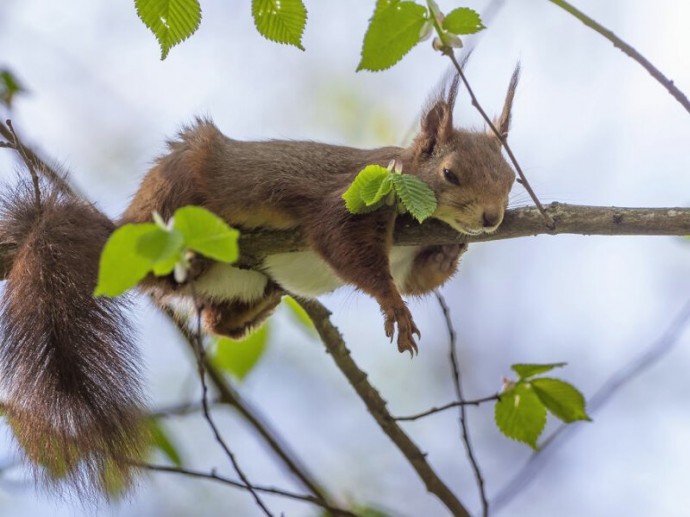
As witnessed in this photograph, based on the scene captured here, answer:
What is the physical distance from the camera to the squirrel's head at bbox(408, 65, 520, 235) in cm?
289

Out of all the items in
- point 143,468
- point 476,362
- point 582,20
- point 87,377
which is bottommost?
point 143,468

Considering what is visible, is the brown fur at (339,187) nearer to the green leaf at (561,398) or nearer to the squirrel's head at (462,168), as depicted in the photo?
the squirrel's head at (462,168)

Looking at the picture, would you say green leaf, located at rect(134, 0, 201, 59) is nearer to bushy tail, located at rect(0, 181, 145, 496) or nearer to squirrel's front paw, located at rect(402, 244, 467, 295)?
bushy tail, located at rect(0, 181, 145, 496)

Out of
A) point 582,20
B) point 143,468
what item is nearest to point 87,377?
point 143,468

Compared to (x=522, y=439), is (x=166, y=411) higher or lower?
higher

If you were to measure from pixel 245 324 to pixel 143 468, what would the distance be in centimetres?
121

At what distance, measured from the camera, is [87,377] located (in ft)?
8.30

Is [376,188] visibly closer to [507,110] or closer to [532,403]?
[532,403]

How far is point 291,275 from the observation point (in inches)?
130

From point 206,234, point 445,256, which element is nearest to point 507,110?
point 445,256

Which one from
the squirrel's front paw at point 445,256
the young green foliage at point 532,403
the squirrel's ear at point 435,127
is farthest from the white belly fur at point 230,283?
the young green foliage at point 532,403

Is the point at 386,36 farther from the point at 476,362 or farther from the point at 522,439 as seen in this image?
the point at 476,362

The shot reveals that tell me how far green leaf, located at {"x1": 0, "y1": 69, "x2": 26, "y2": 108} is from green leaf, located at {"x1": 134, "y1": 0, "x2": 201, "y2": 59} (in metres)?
1.68

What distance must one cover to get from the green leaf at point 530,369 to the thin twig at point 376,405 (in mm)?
698
